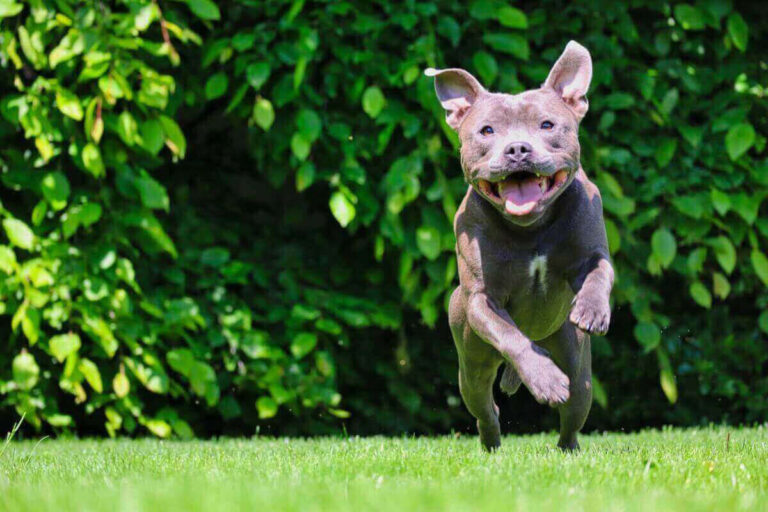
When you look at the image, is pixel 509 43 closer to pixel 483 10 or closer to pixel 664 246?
pixel 483 10

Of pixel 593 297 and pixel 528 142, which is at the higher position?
pixel 528 142

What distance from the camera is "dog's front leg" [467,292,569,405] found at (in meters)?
3.17

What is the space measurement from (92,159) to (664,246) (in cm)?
303

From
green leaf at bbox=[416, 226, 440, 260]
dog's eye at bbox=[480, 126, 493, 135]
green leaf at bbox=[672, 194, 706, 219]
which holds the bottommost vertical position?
green leaf at bbox=[672, 194, 706, 219]

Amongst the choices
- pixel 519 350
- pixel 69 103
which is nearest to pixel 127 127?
pixel 69 103

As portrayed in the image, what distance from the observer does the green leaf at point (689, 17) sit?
220 inches

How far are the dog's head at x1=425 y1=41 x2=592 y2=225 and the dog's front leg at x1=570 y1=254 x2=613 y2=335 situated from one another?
287 millimetres

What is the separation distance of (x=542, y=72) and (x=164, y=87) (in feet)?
6.56

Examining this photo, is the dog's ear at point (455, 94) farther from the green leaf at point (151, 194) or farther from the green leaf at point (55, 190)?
the green leaf at point (55, 190)

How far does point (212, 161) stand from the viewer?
21.4 ft

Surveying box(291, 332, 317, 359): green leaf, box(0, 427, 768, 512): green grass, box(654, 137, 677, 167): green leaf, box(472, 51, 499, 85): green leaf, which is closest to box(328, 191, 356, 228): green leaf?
box(291, 332, 317, 359): green leaf

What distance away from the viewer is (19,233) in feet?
17.1

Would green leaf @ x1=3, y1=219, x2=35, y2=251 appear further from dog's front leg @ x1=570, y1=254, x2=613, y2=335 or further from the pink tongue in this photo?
dog's front leg @ x1=570, y1=254, x2=613, y2=335

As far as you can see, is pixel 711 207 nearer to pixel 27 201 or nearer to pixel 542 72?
pixel 542 72
